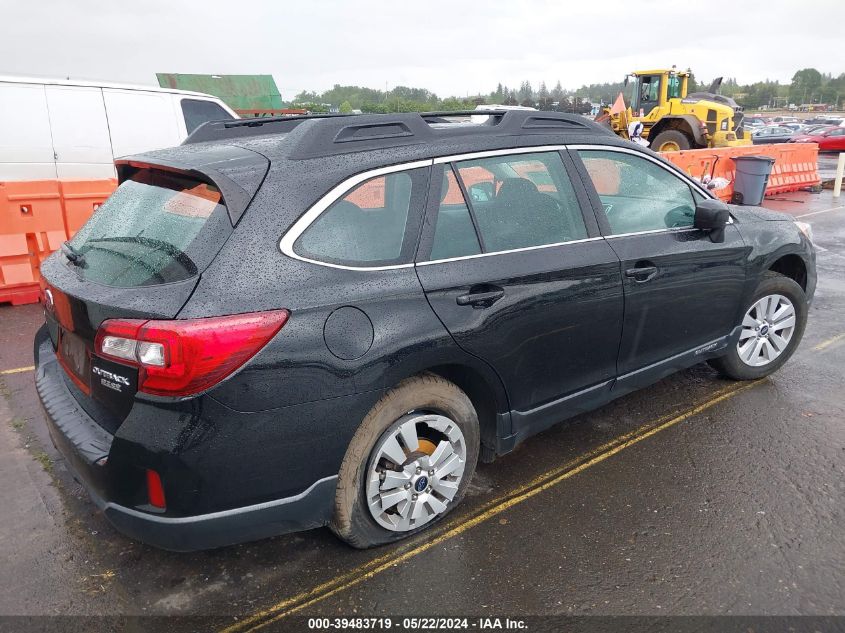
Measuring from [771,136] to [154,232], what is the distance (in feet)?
111

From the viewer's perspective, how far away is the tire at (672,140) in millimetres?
18922

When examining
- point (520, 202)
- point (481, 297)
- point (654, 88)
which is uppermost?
point (654, 88)

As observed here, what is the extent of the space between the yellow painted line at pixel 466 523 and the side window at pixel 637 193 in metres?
1.22

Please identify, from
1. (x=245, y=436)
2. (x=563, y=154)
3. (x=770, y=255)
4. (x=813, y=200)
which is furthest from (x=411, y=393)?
(x=813, y=200)

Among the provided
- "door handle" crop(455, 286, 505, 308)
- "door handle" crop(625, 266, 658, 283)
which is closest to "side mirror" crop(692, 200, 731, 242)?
"door handle" crop(625, 266, 658, 283)

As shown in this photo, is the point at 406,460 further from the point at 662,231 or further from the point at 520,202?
the point at 662,231

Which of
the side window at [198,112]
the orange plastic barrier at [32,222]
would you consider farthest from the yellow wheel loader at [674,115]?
the orange plastic barrier at [32,222]

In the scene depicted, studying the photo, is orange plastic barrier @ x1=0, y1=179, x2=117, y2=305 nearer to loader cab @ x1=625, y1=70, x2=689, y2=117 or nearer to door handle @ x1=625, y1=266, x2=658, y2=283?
door handle @ x1=625, y1=266, x2=658, y2=283

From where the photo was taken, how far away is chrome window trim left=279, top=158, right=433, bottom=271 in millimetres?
2486

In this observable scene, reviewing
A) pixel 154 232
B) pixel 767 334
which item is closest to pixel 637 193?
pixel 767 334

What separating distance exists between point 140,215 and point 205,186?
385 millimetres

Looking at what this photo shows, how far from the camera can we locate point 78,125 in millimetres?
8156

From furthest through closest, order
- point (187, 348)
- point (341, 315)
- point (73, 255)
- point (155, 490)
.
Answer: point (73, 255) < point (341, 315) < point (155, 490) < point (187, 348)

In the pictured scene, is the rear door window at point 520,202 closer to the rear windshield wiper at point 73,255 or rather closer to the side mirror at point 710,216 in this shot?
Answer: the side mirror at point 710,216
